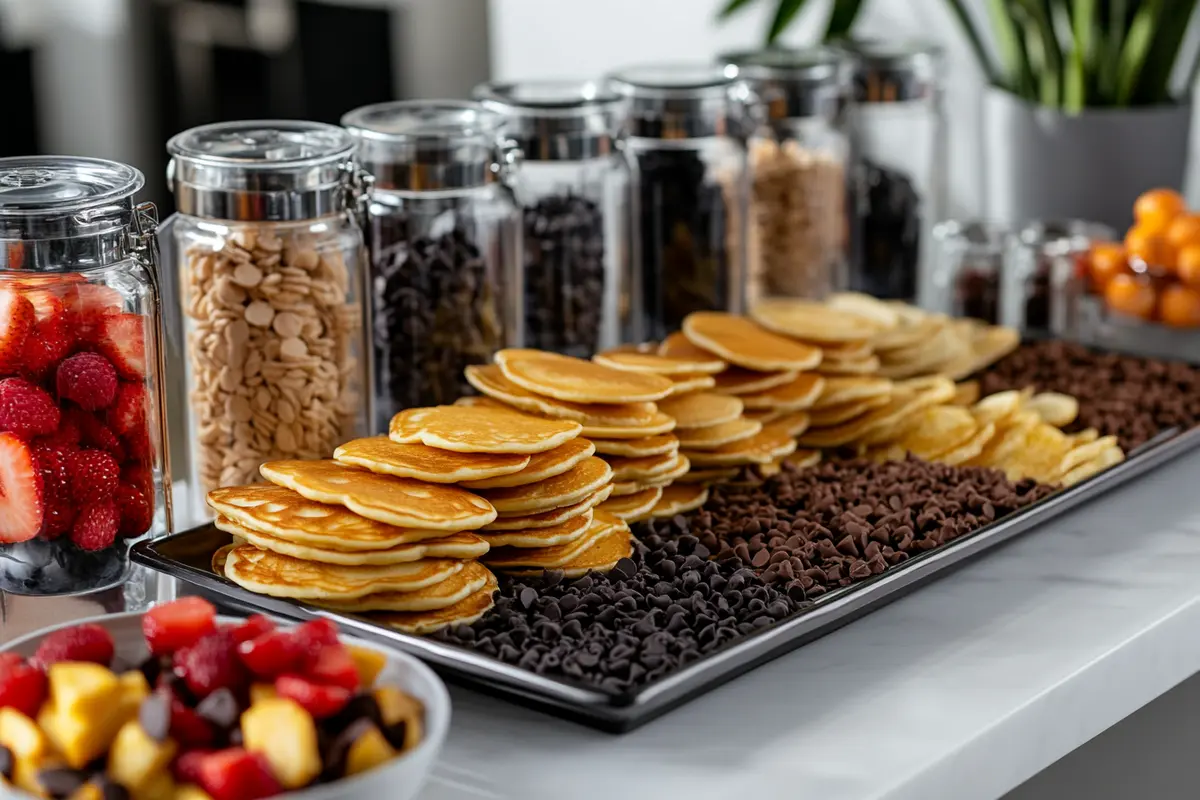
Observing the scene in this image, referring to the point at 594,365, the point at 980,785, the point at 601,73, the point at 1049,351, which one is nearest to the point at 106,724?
the point at 980,785

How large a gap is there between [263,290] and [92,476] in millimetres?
248

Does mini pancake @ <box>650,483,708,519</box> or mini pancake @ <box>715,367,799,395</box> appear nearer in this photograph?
mini pancake @ <box>650,483,708,519</box>

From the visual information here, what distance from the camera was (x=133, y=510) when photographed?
1.19 meters

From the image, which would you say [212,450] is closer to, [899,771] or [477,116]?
[477,116]

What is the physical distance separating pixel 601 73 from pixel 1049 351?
4.63 ft

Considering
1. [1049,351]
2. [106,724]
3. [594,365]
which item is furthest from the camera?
[1049,351]

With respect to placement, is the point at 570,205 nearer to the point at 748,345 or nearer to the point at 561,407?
the point at 748,345

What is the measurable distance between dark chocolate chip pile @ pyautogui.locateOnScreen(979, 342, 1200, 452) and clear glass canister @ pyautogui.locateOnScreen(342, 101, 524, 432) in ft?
2.00

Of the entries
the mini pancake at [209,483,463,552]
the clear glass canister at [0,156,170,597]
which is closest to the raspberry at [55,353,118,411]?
the clear glass canister at [0,156,170,597]

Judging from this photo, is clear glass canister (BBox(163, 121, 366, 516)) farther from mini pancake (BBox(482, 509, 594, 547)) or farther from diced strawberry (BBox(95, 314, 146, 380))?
mini pancake (BBox(482, 509, 594, 547))

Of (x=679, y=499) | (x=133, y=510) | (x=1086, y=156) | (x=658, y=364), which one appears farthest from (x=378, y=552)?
(x=1086, y=156)

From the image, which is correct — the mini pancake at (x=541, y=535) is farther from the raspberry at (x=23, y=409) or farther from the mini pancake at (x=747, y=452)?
the raspberry at (x=23, y=409)

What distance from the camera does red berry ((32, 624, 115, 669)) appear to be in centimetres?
82

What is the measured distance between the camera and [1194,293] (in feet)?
6.30
